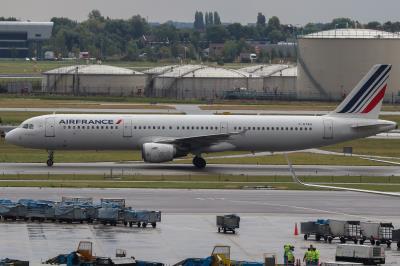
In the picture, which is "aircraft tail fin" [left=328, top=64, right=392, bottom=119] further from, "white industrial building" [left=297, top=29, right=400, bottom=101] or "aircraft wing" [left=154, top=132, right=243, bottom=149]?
"white industrial building" [left=297, top=29, right=400, bottom=101]

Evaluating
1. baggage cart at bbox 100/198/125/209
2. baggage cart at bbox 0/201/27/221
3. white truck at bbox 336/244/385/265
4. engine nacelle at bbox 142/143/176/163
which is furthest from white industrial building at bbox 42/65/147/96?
white truck at bbox 336/244/385/265

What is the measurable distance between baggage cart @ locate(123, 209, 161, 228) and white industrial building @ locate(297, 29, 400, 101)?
383 feet

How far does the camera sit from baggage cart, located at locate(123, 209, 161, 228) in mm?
60031

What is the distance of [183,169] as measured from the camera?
91.4 metres

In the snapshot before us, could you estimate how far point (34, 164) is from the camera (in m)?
92.6

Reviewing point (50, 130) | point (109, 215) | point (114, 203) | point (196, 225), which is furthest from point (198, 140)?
point (109, 215)

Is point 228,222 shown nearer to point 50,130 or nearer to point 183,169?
point 183,169

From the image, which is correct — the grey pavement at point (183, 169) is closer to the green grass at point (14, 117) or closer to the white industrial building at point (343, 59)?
the green grass at point (14, 117)

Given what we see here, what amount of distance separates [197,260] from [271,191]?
31430 millimetres

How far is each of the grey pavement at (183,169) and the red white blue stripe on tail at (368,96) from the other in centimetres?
483

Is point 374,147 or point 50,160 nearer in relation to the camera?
point 50,160

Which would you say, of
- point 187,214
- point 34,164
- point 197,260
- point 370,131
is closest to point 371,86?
point 370,131

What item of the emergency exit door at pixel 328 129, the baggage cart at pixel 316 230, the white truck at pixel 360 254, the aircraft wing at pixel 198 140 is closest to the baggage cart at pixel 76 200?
the baggage cart at pixel 316 230

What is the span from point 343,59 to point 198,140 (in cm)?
8973
